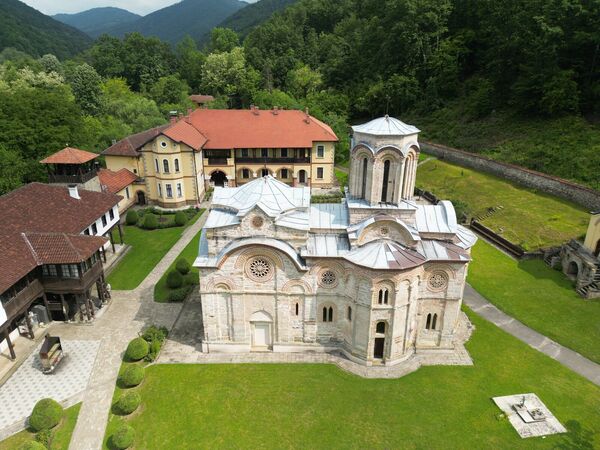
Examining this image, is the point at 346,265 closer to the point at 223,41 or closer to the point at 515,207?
the point at 515,207

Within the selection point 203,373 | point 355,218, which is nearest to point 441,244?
point 355,218

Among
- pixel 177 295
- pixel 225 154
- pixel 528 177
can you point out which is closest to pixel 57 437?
pixel 177 295

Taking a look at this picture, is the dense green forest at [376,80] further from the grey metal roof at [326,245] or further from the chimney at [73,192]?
the grey metal roof at [326,245]

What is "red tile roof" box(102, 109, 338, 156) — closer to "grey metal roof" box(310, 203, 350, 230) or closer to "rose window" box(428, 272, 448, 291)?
"grey metal roof" box(310, 203, 350, 230)

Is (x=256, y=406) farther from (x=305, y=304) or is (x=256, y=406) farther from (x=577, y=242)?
(x=577, y=242)

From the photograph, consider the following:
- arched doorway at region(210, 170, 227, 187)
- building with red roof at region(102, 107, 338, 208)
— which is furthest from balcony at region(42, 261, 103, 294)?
arched doorway at region(210, 170, 227, 187)

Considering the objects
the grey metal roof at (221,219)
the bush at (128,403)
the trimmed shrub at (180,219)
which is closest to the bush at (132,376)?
the bush at (128,403)
